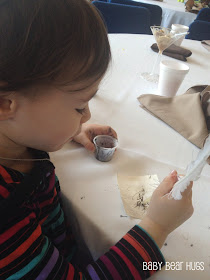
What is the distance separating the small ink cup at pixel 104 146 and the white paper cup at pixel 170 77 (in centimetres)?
44

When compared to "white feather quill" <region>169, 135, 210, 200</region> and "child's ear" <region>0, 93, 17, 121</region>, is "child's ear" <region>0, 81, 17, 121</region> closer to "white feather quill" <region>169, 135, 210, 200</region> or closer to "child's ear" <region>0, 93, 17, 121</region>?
"child's ear" <region>0, 93, 17, 121</region>

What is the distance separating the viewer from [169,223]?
20.3 inches

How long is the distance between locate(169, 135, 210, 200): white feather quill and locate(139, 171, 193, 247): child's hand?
0.08ft

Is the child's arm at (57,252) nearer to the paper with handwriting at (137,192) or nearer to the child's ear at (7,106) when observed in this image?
the paper with handwriting at (137,192)

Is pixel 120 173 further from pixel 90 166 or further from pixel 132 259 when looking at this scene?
pixel 132 259

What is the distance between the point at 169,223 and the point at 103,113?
1.59 ft

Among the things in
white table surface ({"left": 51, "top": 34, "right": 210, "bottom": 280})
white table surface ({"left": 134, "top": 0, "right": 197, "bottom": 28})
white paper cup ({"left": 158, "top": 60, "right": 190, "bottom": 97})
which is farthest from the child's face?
white table surface ({"left": 134, "top": 0, "right": 197, "bottom": 28})

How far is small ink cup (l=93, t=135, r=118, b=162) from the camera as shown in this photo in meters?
0.65

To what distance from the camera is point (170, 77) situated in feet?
3.19

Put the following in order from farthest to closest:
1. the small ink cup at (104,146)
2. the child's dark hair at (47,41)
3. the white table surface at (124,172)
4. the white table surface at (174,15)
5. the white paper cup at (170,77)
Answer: the white table surface at (174,15)
the white paper cup at (170,77)
the small ink cup at (104,146)
the white table surface at (124,172)
the child's dark hair at (47,41)

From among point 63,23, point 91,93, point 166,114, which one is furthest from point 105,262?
point 166,114

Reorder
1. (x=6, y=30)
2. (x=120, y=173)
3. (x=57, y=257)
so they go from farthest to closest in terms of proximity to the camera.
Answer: (x=120, y=173) → (x=57, y=257) → (x=6, y=30)

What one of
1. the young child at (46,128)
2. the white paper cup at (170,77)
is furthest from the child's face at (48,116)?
the white paper cup at (170,77)

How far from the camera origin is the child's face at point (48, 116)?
41cm
